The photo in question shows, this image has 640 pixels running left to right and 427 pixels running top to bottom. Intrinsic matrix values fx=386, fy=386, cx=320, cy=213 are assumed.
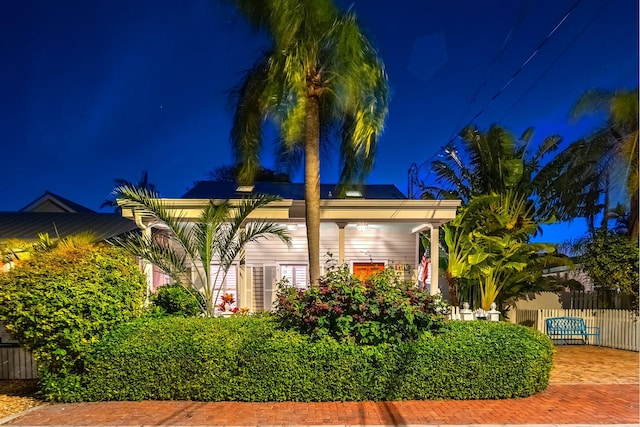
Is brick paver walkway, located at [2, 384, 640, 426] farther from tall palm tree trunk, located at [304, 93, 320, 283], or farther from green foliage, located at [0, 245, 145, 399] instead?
tall palm tree trunk, located at [304, 93, 320, 283]

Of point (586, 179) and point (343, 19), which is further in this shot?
point (586, 179)

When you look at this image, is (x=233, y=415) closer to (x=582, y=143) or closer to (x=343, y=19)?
(x=343, y=19)

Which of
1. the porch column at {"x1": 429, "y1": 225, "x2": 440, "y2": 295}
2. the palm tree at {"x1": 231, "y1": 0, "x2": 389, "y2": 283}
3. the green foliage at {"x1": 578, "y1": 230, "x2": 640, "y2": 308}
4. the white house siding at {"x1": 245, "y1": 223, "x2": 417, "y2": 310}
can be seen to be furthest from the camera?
the white house siding at {"x1": 245, "y1": 223, "x2": 417, "y2": 310}

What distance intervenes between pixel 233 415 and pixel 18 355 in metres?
4.97

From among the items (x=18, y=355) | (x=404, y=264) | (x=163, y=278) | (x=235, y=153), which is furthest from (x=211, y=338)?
(x=404, y=264)

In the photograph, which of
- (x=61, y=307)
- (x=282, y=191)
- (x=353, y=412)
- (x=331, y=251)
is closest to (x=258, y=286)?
(x=331, y=251)

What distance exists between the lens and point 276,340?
19.6 ft

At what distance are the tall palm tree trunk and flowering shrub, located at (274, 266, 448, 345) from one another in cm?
195

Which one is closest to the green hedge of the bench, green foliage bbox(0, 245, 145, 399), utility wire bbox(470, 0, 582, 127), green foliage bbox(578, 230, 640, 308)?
green foliage bbox(0, 245, 145, 399)

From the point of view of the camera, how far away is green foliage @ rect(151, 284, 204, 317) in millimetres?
7633

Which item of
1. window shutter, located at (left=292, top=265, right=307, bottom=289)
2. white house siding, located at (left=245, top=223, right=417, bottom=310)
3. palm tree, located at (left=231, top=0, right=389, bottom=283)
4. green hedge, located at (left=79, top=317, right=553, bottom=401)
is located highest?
palm tree, located at (left=231, top=0, right=389, bottom=283)

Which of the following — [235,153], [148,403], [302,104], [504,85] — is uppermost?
[504,85]

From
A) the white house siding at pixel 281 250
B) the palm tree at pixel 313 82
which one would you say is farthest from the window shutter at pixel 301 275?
the palm tree at pixel 313 82

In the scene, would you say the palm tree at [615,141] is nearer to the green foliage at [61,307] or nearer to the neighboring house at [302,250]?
the neighboring house at [302,250]
